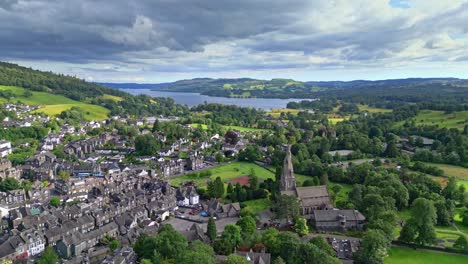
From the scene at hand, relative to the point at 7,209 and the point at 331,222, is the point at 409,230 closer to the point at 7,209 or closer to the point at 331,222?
the point at 331,222

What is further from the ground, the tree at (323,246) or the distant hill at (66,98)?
the distant hill at (66,98)

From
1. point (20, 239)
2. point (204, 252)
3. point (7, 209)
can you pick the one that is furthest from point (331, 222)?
point (7, 209)

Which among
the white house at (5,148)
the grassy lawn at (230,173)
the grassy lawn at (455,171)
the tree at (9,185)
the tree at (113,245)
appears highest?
the white house at (5,148)

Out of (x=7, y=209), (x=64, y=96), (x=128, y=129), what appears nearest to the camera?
(x=7, y=209)

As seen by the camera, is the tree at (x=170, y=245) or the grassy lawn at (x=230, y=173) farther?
the grassy lawn at (x=230, y=173)

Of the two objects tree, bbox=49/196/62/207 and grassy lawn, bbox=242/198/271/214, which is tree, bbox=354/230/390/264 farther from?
tree, bbox=49/196/62/207

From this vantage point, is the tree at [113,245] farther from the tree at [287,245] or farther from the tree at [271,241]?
the tree at [287,245]

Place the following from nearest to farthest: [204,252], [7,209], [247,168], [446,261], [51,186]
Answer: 1. [204,252]
2. [446,261]
3. [7,209]
4. [51,186]
5. [247,168]

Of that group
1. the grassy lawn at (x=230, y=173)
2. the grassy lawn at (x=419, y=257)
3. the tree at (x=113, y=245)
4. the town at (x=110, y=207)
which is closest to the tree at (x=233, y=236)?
the town at (x=110, y=207)
